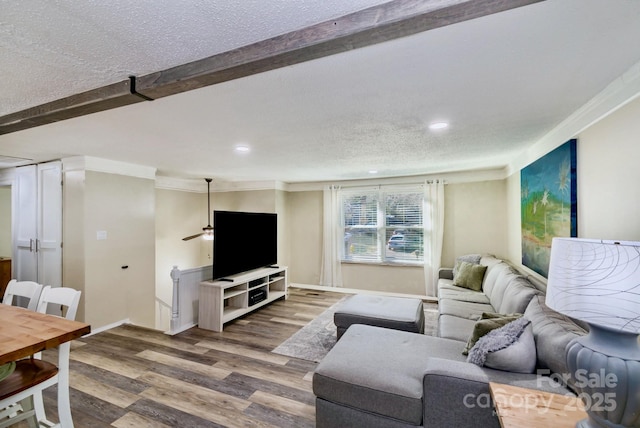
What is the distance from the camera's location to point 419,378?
173cm

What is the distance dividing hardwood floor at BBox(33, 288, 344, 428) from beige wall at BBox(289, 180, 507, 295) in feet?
7.53

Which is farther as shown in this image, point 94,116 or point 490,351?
point 94,116

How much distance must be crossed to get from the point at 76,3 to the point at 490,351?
8.38ft

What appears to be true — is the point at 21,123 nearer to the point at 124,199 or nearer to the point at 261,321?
the point at 124,199

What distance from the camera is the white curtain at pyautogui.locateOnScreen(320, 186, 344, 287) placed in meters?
5.70

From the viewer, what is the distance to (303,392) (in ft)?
7.77

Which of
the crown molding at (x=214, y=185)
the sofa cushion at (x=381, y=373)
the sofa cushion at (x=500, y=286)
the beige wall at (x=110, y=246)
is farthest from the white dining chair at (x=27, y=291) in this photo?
the sofa cushion at (x=500, y=286)

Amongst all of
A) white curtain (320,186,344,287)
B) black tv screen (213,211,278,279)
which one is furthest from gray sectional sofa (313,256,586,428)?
white curtain (320,186,344,287)

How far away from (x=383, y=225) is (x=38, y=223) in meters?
5.46

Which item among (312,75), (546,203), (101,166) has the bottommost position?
(546,203)

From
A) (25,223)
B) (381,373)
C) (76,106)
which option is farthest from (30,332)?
(25,223)

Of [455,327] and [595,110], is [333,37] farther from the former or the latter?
[455,327]

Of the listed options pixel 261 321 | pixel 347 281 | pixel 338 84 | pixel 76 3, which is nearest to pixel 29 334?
pixel 76 3

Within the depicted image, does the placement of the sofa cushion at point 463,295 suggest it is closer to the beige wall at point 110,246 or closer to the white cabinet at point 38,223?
the beige wall at point 110,246
